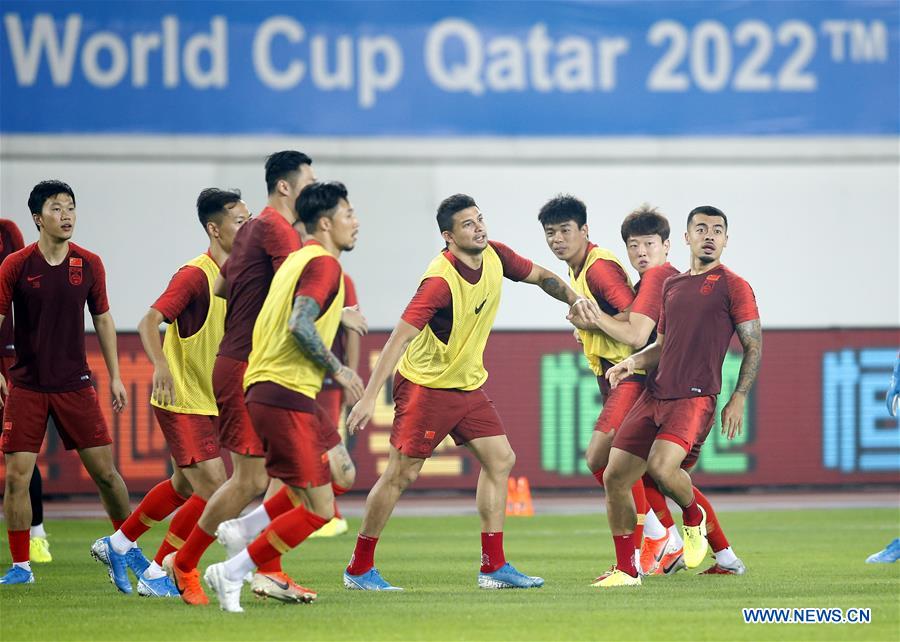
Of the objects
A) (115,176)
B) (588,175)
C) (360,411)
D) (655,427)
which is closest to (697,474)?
(588,175)

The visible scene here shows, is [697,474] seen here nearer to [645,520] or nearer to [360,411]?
[645,520]

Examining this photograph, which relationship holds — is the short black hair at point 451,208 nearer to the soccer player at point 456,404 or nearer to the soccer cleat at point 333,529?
the soccer player at point 456,404

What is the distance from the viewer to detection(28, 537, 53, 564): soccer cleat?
1209 cm

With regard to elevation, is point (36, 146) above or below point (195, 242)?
above

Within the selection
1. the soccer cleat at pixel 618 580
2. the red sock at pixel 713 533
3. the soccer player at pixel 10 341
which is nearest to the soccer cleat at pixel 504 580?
the soccer cleat at pixel 618 580

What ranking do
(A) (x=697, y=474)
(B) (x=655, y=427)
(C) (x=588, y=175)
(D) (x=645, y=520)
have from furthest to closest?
(C) (x=588, y=175) < (A) (x=697, y=474) < (D) (x=645, y=520) < (B) (x=655, y=427)

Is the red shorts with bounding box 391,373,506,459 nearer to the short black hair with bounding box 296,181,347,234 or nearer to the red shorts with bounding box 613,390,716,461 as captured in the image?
the red shorts with bounding box 613,390,716,461

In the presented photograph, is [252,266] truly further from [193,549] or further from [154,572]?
[154,572]

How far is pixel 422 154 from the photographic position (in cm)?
2189

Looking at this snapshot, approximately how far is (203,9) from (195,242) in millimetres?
3471

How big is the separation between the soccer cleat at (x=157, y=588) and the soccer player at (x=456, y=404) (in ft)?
3.72

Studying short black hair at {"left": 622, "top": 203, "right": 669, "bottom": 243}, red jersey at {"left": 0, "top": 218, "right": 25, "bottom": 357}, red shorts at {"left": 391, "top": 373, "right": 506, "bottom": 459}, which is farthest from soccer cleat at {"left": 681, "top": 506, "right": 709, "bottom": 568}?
red jersey at {"left": 0, "top": 218, "right": 25, "bottom": 357}

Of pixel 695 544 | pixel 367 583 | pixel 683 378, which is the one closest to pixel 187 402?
pixel 367 583

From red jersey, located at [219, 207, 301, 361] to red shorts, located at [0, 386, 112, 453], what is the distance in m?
1.78
